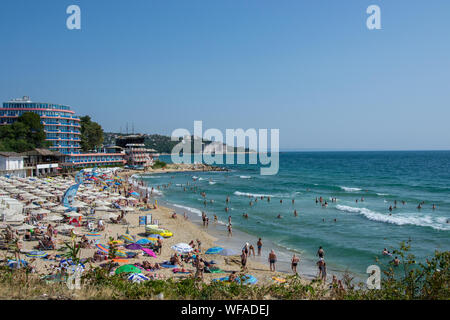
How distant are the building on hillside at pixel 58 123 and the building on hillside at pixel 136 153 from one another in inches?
746

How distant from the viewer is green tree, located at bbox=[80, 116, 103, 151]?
80.4 metres

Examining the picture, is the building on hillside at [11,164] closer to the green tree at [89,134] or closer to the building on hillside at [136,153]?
the green tree at [89,134]

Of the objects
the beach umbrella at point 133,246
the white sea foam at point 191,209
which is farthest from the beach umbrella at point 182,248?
the white sea foam at point 191,209

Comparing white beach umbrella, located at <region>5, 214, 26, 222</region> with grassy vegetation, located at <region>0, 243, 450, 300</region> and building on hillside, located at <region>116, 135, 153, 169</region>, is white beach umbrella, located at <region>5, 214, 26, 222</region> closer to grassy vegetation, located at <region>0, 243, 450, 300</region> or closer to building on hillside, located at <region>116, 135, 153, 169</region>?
grassy vegetation, located at <region>0, 243, 450, 300</region>

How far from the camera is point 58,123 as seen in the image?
6850 centimetres

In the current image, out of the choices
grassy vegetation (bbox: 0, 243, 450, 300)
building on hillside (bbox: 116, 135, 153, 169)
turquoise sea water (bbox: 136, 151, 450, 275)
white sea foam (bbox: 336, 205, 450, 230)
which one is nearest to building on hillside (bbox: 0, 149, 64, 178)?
turquoise sea water (bbox: 136, 151, 450, 275)

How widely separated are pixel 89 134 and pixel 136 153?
16.6 meters

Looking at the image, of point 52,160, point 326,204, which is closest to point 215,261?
point 326,204

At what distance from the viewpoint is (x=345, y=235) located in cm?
2416

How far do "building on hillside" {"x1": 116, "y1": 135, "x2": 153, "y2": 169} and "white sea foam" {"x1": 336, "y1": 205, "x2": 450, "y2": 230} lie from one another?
69609mm

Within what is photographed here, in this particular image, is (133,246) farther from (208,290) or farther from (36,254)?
(208,290)

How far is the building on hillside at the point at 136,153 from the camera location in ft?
309
